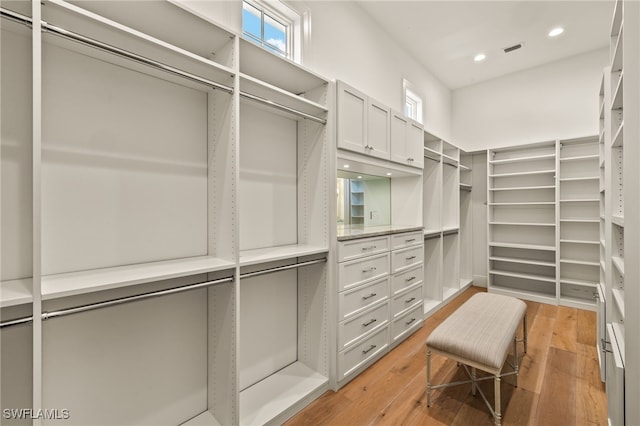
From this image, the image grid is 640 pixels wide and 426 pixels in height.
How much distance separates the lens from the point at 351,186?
3.30m

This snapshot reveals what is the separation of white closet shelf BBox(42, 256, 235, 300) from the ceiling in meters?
3.09

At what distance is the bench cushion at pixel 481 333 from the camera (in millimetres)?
1764

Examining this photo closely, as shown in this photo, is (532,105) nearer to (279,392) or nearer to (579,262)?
(579,262)

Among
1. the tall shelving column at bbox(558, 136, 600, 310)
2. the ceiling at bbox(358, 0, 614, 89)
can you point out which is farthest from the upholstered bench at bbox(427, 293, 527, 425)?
the ceiling at bbox(358, 0, 614, 89)

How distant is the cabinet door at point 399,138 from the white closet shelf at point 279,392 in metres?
2.07

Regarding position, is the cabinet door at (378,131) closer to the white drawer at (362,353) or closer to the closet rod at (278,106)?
the closet rod at (278,106)

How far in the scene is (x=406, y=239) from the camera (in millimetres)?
2984

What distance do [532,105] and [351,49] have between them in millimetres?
3334

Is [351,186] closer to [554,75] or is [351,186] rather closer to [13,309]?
[13,309]

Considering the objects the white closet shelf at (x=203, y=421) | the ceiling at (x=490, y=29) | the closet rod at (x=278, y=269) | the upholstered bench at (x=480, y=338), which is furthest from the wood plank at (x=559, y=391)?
the ceiling at (x=490, y=29)

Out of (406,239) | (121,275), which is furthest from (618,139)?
(121,275)

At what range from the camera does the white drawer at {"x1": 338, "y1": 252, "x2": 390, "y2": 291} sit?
88.7 inches

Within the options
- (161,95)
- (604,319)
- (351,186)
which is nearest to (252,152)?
(161,95)

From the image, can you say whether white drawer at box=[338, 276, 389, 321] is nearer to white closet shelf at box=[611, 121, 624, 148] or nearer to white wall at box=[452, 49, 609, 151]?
white closet shelf at box=[611, 121, 624, 148]
